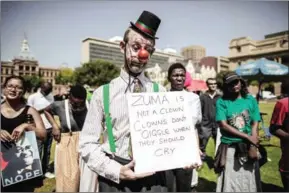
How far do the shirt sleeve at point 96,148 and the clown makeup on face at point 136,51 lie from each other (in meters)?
0.28

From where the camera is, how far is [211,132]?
20.2ft

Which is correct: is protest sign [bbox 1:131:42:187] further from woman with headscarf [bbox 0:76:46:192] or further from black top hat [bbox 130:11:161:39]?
black top hat [bbox 130:11:161:39]

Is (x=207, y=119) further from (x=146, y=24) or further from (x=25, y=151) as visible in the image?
(x=146, y=24)

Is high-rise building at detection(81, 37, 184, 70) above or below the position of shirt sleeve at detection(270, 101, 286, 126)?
above

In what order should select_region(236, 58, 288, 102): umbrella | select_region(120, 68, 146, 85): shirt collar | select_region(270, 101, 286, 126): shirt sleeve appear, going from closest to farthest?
select_region(120, 68, 146, 85): shirt collar, select_region(270, 101, 286, 126): shirt sleeve, select_region(236, 58, 288, 102): umbrella

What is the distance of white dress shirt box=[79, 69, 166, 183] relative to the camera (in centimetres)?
149

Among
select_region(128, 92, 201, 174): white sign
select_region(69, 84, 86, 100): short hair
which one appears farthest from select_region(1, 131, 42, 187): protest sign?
select_region(128, 92, 201, 174): white sign

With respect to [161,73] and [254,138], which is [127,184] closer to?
[254,138]

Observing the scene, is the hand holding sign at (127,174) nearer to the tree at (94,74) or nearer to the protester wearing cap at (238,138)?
the protester wearing cap at (238,138)

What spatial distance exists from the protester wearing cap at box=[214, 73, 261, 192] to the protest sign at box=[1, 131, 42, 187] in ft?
7.83

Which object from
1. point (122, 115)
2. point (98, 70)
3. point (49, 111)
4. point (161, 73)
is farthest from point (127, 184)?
point (161, 73)

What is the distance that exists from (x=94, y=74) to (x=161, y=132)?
171 ft

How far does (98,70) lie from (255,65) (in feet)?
153

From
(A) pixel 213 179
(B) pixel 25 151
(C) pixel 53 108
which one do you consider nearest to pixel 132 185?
(B) pixel 25 151
